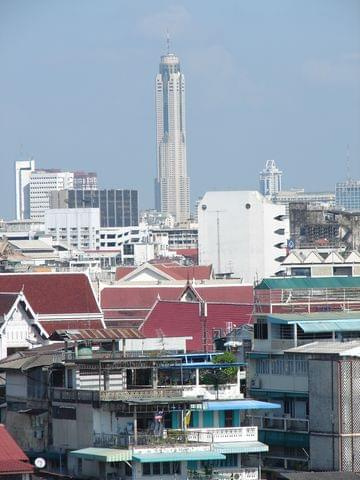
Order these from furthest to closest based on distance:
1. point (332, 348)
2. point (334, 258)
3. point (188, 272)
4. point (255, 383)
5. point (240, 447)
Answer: point (188, 272) < point (334, 258) < point (255, 383) < point (332, 348) < point (240, 447)

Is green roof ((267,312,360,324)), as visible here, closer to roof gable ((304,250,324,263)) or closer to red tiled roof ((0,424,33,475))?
red tiled roof ((0,424,33,475))

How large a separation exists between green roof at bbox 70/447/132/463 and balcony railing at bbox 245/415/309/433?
3.23m

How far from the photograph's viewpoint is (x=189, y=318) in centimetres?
5259

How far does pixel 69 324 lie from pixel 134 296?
16.4 metres

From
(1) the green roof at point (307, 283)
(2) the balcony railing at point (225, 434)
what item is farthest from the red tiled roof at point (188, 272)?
(2) the balcony railing at point (225, 434)

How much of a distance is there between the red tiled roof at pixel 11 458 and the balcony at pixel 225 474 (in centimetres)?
254

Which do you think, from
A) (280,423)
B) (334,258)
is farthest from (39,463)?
(334,258)

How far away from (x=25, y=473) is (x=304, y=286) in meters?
9.99

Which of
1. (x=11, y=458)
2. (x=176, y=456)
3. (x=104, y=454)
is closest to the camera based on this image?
(x=176, y=456)

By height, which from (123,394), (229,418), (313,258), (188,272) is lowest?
(229,418)

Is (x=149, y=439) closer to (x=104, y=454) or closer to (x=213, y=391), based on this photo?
(x=104, y=454)

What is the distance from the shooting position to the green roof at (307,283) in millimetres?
41312

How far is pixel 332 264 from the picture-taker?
7956 centimetres

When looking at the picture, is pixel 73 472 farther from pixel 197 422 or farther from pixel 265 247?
pixel 265 247
